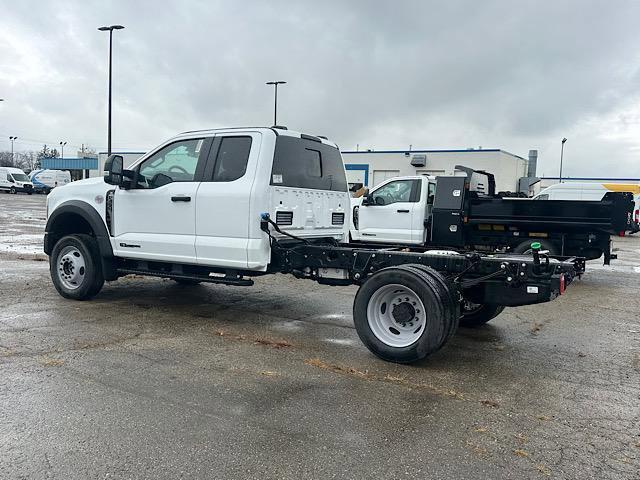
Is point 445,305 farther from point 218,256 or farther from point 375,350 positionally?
point 218,256

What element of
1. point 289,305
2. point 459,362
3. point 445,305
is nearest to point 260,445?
point 445,305

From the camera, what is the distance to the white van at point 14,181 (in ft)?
173

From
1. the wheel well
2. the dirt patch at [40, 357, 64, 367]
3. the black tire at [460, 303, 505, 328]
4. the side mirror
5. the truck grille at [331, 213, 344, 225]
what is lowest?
the dirt patch at [40, 357, 64, 367]

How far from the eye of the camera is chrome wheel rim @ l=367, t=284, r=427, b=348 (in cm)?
515

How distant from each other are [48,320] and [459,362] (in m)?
4.61

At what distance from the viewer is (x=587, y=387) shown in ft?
15.5

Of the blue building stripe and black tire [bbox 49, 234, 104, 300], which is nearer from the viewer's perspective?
black tire [bbox 49, 234, 104, 300]

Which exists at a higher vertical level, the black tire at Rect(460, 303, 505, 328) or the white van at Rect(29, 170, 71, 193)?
the white van at Rect(29, 170, 71, 193)

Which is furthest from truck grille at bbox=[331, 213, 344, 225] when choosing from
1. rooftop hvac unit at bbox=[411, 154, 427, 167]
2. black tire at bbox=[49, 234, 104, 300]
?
rooftop hvac unit at bbox=[411, 154, 427, 167]

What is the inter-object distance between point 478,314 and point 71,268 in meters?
5.34

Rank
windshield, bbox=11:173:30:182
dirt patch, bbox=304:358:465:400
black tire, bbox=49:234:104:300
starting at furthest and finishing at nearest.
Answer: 1. windshield, bbox=11:173:30:182
2. black tire, bbox=49:234:104:300
3. dirt patch, bbox=304:358:465:400

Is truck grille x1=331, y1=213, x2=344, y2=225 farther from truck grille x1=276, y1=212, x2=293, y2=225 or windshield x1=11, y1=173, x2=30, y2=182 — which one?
windshield x1=11, y1=173, x2=30, y2=182

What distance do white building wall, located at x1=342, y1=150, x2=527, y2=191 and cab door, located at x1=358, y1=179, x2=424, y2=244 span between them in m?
25.9

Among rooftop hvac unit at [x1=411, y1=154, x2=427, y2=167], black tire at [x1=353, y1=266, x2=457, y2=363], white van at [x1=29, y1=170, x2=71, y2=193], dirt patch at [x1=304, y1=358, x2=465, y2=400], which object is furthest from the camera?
white van at [x1=29, y1=170, x2=71, y2=193]
